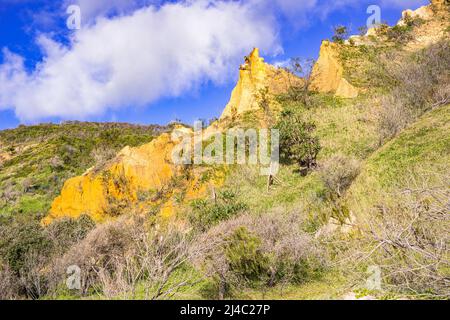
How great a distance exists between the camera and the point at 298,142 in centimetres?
2306

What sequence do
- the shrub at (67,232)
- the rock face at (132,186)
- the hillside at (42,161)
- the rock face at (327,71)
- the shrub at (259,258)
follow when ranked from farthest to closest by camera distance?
the hillside at (42,161)
the rock face at (327,71)
the rock face at (132,186)
the shrub at (67,232)
the shrub at (259,258)

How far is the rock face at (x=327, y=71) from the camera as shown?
33.1 metres

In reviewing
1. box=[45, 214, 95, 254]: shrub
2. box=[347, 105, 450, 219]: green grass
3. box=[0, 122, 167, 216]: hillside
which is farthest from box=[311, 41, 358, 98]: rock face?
box=[45, 214, 95, 254]: shrub

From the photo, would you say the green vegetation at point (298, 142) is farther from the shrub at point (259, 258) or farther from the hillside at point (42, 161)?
the hillside at point (42, 161)

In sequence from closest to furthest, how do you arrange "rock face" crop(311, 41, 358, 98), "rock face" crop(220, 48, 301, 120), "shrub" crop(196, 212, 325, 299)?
"shrub" crop(196, 212, 325, 299) → "rock face" crop(220, 48, 301, 120) → "rock face" crop(311, 41, 358, 98)

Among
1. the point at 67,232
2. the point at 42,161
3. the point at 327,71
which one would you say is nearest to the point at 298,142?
the point at 327,71

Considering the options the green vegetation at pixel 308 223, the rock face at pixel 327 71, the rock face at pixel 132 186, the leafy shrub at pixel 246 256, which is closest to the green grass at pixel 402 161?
the green vegetation at pixel 308 223

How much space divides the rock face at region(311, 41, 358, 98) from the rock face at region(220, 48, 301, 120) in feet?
6.77

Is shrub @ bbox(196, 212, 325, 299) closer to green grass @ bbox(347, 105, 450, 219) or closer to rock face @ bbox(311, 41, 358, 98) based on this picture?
green grass @ bbox(347, 105, 450, 219)

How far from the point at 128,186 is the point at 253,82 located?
54.6 feet

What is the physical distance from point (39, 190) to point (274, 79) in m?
32.1

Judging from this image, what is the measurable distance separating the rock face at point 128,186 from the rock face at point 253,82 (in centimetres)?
929

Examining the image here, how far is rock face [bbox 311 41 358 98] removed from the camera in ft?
109
